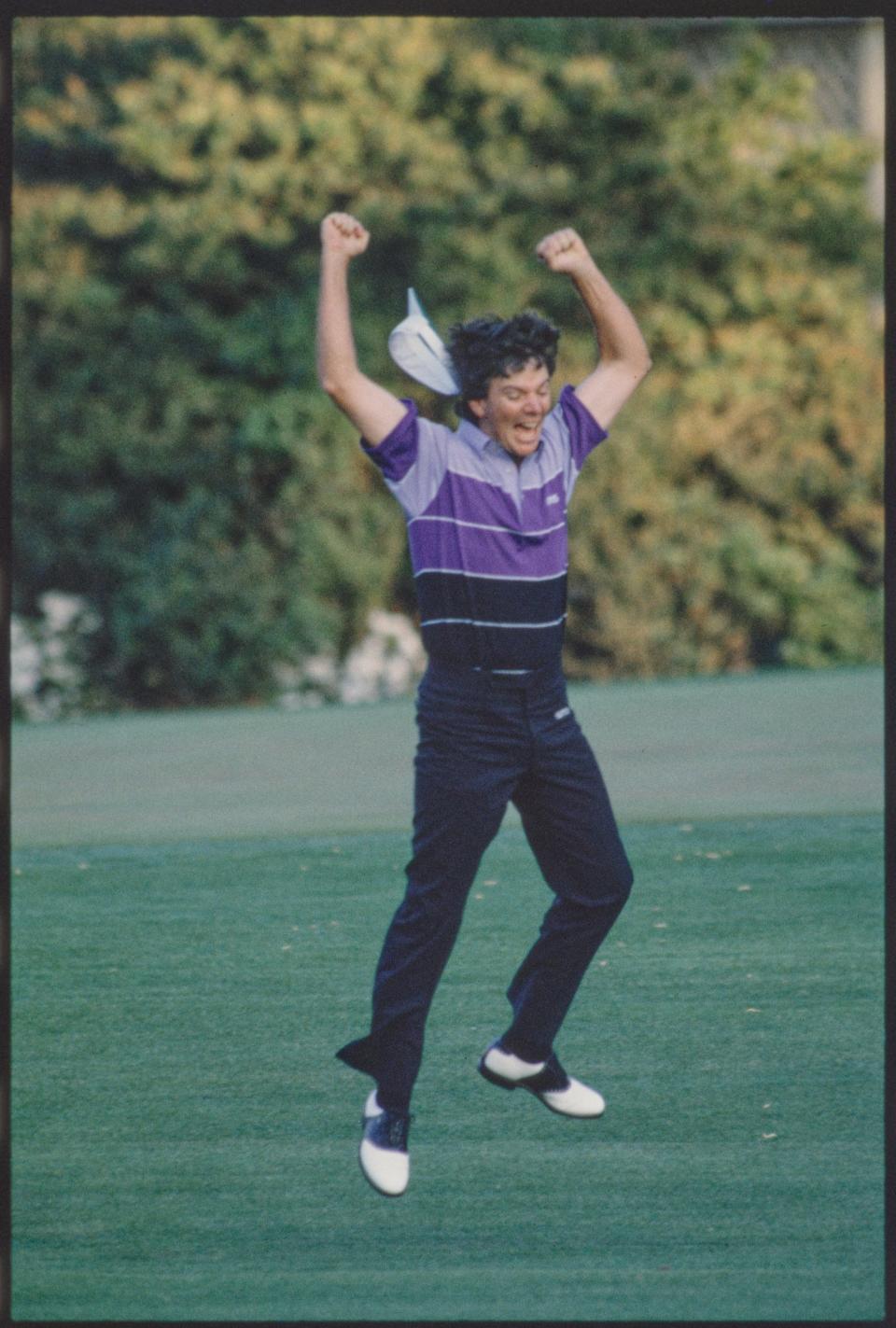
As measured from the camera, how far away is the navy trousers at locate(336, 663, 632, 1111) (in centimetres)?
470

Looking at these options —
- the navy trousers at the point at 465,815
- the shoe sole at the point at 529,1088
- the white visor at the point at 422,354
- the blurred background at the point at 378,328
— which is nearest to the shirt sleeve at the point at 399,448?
the white visor at the point at 422,354


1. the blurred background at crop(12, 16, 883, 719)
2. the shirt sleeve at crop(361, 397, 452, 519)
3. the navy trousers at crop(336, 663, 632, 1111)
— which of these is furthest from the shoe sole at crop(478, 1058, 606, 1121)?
the blurred background at crop(12, 16, 883, 719)

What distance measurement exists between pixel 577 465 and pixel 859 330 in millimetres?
12657

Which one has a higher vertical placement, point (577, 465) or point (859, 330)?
point (859, 330)

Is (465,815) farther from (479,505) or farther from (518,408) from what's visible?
(518,408)

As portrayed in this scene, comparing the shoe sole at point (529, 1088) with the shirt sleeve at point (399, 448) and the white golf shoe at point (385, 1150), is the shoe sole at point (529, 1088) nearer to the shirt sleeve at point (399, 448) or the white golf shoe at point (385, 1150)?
the white golf shoe at point (385, 1150)

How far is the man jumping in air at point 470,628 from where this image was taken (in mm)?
4680

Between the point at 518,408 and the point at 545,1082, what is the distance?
59.0 inches

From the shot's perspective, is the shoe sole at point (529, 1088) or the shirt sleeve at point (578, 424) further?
the shoe sole at point (529, 1088)

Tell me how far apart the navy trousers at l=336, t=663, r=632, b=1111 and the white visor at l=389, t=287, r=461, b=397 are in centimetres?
62

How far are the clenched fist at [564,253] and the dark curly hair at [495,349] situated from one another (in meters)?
0.12

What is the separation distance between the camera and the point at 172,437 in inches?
624

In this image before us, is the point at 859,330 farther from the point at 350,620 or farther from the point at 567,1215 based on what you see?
the point at 567,1215

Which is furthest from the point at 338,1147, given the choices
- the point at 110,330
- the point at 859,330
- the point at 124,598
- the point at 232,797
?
the point at 859,330
